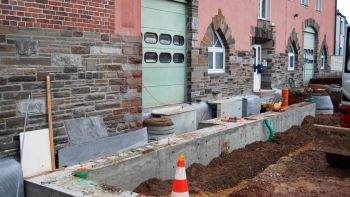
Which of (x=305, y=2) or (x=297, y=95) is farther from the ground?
(x=305, y=2)

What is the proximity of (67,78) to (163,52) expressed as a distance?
3625mm

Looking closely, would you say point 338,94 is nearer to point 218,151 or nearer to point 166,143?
point 218,151

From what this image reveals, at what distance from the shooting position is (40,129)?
6023 mm

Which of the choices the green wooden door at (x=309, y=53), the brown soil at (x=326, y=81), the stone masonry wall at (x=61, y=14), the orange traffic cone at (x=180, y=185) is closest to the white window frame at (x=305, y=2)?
the green wooden door at (x=309, y=53)

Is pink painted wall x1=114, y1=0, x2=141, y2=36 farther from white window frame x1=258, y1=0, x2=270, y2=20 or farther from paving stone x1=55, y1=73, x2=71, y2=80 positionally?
white window frame x1=258, y1=0, x2=270, y2=20

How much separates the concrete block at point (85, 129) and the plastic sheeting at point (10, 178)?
1570mm

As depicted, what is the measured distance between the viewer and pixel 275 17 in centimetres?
1544

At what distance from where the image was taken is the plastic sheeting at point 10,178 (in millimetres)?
4637

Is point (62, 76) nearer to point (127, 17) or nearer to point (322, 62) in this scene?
point (127, 17)

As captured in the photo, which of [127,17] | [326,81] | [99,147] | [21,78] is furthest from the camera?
[326,81]

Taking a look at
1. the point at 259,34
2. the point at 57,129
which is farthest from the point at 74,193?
the point at 259,34

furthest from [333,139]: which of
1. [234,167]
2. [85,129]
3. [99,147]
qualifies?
[85,129]

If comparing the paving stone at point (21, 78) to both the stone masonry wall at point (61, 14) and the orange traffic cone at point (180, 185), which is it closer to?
the stone masonry wall at point (61, 14)

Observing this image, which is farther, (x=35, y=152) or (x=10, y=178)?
(x=35, y=152)
